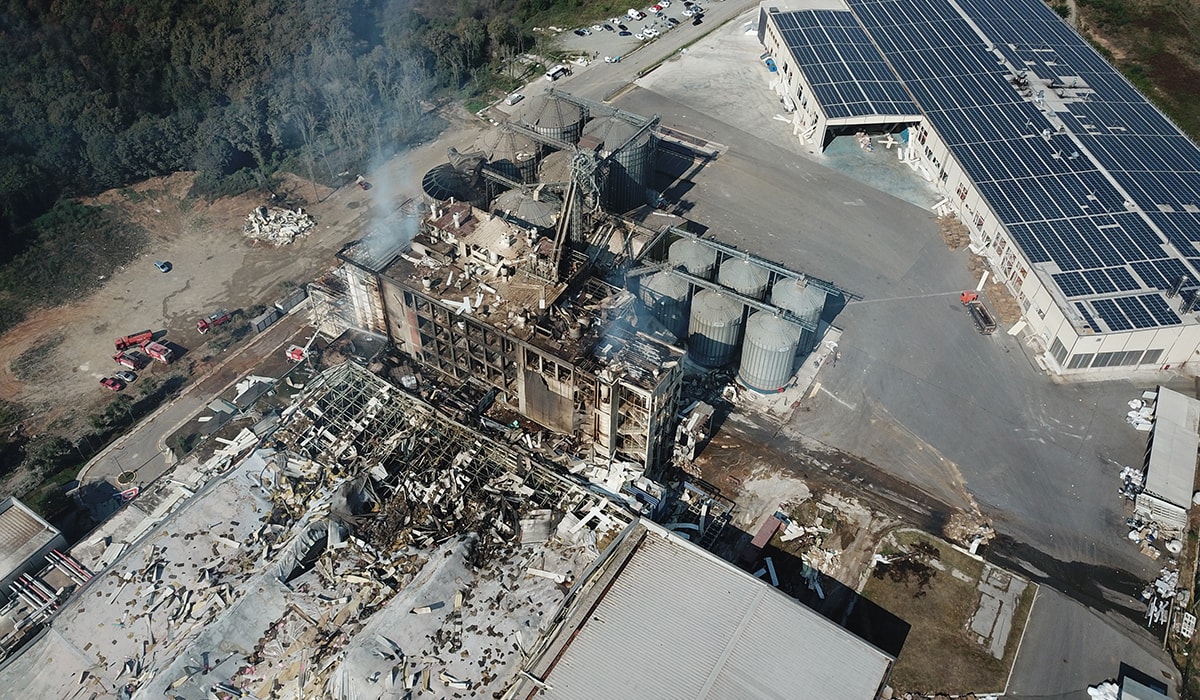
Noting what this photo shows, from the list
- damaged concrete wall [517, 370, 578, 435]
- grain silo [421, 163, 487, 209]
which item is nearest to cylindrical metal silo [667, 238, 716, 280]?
grain silo [421, 163, 487, 209]

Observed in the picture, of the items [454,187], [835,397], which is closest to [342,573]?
[454,187]

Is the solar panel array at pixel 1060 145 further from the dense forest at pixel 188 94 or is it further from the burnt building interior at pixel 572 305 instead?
the dense forest at pixel 188 94

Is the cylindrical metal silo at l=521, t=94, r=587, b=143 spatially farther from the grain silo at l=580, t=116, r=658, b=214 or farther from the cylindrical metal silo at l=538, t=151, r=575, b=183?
the cylindrical metal silo at l=538, t=151, r=575, b=183

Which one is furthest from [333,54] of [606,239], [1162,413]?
[1162,413]

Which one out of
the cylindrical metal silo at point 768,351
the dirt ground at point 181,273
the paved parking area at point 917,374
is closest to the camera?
the paved parking area at point 917,374

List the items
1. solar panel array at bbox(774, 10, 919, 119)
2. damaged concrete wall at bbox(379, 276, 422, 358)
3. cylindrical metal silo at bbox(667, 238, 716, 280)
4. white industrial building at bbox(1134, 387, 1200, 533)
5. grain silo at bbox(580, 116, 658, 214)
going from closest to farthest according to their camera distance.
A: white industrial building at bbox(1134, 387, 1200, 533) < damaged concrete wall at bbox(379, 276, 422, 358) < cylindrical metal silo at bbox(667, 238, 716, 280) < grain silo at bbox(580, 116, 658, 214) < solar panel array at bbox(774, 10, 919, 119)

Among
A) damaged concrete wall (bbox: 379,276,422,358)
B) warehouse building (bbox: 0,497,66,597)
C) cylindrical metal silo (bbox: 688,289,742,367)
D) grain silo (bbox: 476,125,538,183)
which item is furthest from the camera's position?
grain silo (bbox: 476,125,538,183)

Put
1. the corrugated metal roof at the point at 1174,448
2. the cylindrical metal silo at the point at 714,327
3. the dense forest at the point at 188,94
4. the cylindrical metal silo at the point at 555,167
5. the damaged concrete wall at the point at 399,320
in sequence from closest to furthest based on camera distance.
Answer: the corrugated metal roof at the point at 1174,448, the damaged concrete wall at the point at 399,320, the cylindrical metal silo at the point at 714,327, the cylindrical metal silo at the point at 555,167, the dense forest at the point at 188,94

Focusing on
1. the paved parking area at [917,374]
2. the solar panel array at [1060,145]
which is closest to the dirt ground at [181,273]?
the paved parking area at [917,374]
